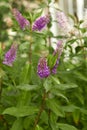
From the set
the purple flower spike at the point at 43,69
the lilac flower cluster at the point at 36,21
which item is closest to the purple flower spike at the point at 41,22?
the lilac flower cluster at the point at 36,21

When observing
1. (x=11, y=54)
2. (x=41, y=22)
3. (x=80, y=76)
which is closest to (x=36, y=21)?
(x=41, y=22)

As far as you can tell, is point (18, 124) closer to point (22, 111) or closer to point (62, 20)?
point (22, 111)

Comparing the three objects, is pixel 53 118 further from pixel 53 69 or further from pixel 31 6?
pixel 31 6

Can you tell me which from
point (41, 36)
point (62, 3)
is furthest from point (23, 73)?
point (62, 3)

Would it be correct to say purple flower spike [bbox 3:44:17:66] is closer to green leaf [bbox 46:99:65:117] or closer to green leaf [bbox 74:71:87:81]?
green leaf [bbox 46:99:65:117]

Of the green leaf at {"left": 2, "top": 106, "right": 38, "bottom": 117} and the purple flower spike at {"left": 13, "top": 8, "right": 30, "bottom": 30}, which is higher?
the purple flower spike at {"left": 13, "top": 8, "right": 30, "bottom": 30}

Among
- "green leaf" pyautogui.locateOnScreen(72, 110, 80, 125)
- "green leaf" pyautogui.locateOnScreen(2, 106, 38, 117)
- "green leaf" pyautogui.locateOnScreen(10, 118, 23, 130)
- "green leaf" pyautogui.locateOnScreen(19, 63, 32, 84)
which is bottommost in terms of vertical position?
"green leaf" pyautogui.locateOnScreen(72, 110, 80, 125)

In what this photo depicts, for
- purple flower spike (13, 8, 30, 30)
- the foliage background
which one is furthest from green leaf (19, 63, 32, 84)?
purple flower spike (13, 8, 30, 30)
